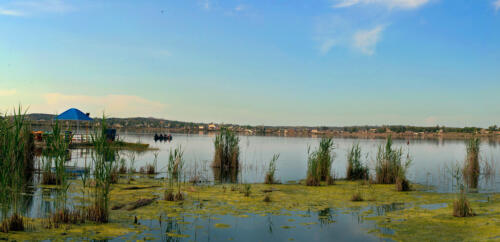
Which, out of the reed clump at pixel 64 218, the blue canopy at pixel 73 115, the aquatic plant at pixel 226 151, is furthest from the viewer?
the blue canopy at pixel 73 115

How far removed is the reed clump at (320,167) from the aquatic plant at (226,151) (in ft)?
19.9

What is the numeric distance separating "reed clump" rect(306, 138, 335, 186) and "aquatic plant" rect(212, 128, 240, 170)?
19.9ft

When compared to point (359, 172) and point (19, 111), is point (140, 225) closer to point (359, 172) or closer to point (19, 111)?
point (19, 111)

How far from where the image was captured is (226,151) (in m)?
21.8

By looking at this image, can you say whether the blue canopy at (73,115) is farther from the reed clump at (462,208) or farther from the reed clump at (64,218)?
the reed clump at (462,208)

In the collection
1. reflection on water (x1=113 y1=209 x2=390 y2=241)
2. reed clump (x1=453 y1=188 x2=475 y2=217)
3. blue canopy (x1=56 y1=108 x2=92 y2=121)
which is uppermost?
blue canopy (x1=56 y1=108 x2=92 y2=121)

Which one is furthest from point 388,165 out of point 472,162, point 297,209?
point 297,209

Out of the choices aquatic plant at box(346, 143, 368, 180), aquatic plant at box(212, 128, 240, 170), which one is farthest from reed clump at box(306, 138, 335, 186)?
aquatic plant at box(212, 128, 240, 170)

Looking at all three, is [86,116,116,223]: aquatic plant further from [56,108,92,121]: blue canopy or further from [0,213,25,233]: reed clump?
[56,108,92,121]: blue canopy

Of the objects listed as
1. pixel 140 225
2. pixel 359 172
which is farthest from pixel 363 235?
pixel 359 172

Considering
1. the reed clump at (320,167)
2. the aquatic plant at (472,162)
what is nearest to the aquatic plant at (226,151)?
the reed clump at (320,167)

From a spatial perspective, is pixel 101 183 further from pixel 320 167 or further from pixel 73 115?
pixel 73 115

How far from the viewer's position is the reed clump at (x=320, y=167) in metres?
15.7

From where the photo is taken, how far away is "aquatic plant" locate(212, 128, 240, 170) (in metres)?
21.4
